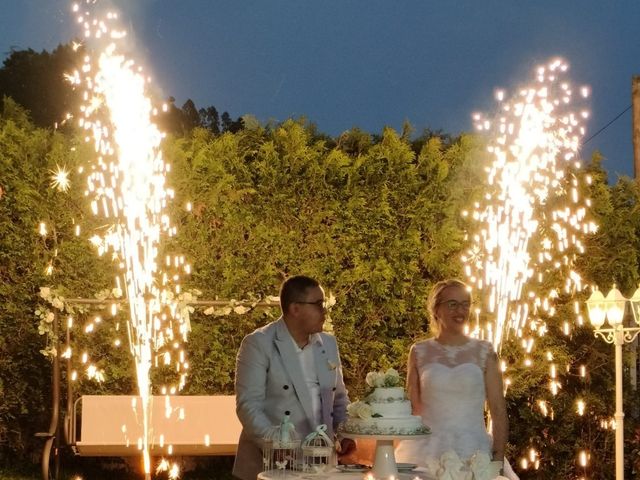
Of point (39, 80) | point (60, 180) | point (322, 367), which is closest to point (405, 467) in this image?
point (322, 367)

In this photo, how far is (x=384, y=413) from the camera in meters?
3.97

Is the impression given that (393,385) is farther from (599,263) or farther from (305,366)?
(599,263)

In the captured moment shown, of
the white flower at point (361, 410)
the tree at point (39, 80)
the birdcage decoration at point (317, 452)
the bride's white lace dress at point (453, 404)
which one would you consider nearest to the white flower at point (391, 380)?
the white flower at point (361, 410)

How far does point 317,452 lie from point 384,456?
250mm

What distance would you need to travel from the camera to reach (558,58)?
7.71 metres

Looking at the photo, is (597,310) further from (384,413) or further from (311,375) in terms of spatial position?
(384,413)

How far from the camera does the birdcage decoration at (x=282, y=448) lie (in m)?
3.98

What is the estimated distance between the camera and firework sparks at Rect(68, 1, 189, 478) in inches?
290

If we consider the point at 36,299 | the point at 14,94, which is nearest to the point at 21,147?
the point at 36,299

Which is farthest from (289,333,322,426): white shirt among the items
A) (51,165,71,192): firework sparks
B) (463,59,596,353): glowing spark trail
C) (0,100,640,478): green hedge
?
(51,165,71,192): firework sparks

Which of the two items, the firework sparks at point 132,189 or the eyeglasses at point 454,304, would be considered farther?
the firework sparks at point 132,189

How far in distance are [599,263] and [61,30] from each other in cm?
430

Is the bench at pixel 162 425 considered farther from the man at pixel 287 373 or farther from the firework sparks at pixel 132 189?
the man at pixel 287 373

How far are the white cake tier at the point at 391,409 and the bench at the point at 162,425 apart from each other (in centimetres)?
369
